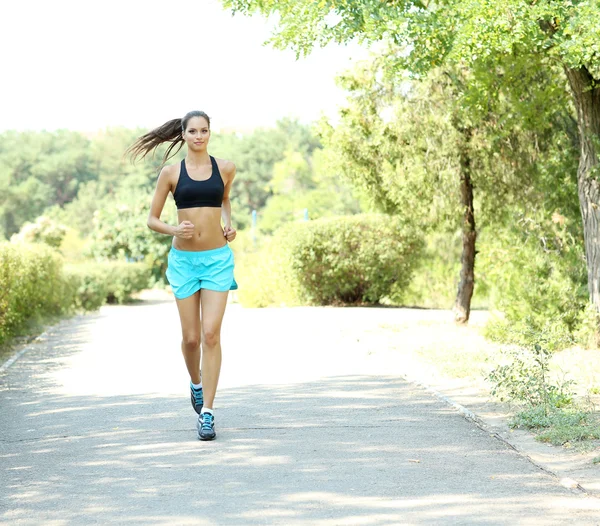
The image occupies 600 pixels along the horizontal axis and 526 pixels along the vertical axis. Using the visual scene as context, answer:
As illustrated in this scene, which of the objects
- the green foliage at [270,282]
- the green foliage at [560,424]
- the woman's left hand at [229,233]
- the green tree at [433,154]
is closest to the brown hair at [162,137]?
the woman's left hand at [229,233]

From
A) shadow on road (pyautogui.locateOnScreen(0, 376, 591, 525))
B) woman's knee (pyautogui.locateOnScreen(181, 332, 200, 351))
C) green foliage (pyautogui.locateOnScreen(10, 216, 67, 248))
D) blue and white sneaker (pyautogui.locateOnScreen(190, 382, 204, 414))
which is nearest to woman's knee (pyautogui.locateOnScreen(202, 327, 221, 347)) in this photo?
woman's knee (pyautogui.locateOnScreen(181, 332, 200, 351))

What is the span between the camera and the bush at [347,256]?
23.9 meters

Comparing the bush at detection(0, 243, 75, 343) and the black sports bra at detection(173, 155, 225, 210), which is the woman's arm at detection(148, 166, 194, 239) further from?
the bush at detection(0, 243, 75, 343)

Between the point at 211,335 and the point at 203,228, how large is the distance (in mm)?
729

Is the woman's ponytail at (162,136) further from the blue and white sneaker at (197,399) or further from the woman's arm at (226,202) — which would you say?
the blue and white sneaker at (197,399)

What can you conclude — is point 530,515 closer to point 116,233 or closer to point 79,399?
point 79,399

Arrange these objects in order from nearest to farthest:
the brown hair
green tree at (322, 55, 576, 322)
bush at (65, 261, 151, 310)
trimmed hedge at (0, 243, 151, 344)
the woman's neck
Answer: the woman's neck, the brown hair, trimmed hedge at (0, 243, 151, 344), green tree at (322, 55, 576, 322), bush at (65, 261, 151, 310)

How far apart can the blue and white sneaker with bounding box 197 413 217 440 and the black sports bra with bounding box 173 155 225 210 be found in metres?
1.43

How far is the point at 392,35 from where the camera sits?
948 cm

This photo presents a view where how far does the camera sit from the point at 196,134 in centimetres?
673

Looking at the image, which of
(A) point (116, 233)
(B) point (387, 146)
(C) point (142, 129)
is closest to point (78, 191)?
(C) point (142, 129)

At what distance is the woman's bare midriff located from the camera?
263 inches

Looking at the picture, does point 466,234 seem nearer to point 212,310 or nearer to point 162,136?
point 162,136

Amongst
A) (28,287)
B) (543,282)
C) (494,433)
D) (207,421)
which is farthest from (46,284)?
(494,433)
